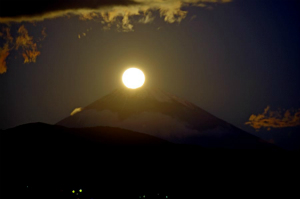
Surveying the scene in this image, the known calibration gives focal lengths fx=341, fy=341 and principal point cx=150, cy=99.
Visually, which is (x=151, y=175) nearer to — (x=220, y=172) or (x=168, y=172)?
(x=168, y=172)

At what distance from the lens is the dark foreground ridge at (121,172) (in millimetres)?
27609

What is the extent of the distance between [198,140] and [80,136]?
8556cm

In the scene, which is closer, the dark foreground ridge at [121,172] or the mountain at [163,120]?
the dark foreground ridge at [121,172]

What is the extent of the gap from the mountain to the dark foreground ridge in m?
84.3

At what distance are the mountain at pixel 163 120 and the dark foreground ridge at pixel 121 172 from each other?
277 feet

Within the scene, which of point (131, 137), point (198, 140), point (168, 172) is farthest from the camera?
point (198, 140)

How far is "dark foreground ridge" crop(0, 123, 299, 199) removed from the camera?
2761 centimetres

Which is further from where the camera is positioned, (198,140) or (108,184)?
(198,140)

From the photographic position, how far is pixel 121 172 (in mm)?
38625

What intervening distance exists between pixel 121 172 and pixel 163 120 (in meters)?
115

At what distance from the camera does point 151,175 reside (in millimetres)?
35000

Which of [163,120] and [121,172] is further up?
[121,172]

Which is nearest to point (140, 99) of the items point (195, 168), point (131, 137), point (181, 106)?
point (181, 106)

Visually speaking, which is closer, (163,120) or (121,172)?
(121,172)
